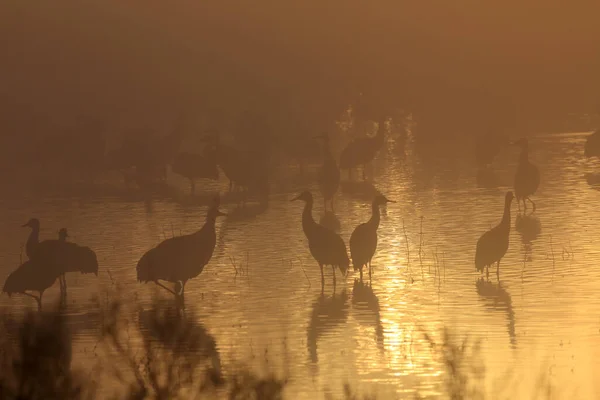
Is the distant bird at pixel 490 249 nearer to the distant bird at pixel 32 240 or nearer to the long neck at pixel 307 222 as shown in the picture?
the long neck at pixel 307 222

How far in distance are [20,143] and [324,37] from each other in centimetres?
4811

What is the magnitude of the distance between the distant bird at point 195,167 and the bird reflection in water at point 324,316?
10336 millimetres

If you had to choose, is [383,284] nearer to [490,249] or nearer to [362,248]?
[362,248]

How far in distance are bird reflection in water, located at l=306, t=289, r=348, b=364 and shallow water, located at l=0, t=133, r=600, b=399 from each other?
0.03 metres

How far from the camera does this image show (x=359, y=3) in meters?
98.2

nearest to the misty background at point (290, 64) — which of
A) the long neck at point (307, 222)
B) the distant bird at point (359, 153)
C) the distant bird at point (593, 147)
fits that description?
the distant bird at point (359, 153)

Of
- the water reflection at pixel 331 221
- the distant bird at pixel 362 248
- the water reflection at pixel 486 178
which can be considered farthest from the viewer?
the water reflection at pixel 486 178

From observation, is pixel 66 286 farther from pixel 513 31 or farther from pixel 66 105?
pixel 513 31

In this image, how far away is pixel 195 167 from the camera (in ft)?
82.9

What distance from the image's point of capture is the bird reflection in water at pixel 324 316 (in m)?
13.0

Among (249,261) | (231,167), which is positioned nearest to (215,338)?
(249,261)

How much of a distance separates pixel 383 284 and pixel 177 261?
7.39 ft

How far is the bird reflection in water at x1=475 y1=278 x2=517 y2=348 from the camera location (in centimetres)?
1323

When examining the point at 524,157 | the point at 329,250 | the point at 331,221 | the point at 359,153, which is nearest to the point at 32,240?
the point at 329,250
